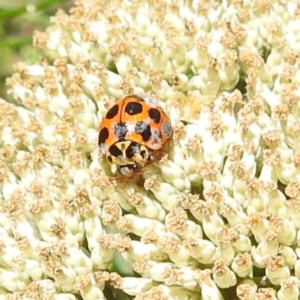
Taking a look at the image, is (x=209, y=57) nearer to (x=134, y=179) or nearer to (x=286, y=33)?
(x=286, y=33)

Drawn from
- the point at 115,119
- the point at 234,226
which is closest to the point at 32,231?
the point at 115,119

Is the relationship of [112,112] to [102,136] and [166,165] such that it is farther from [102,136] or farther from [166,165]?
[166,165]

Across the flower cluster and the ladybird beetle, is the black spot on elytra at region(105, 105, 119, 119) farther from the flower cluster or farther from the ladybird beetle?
the flower cluster

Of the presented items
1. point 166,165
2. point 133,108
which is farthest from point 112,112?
point 166,165

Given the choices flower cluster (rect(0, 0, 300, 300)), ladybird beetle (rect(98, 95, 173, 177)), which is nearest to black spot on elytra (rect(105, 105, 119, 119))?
ladybird beetle (rect(98, 95, 173, 177))
